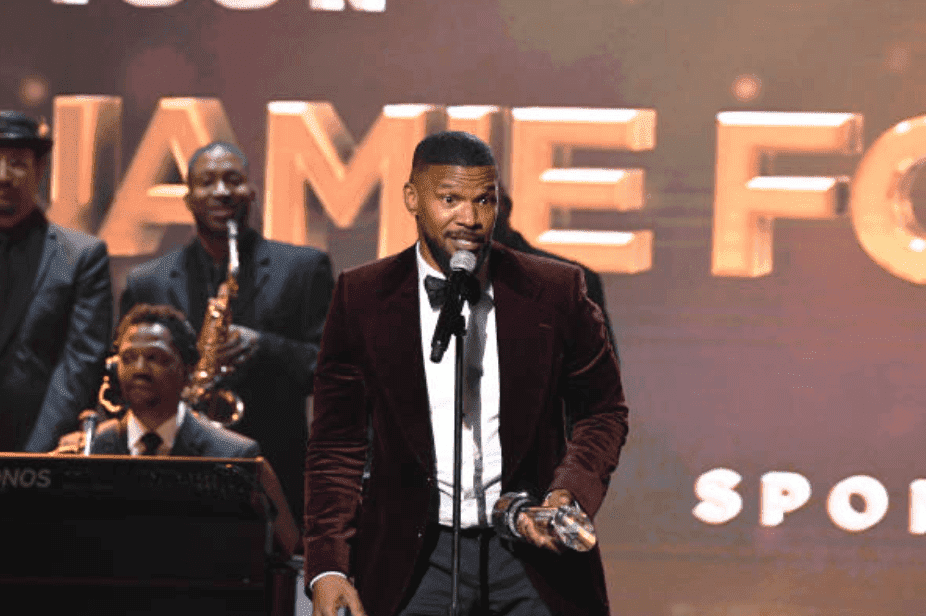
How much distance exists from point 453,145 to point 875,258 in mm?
4009

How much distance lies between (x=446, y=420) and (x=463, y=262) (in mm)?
338

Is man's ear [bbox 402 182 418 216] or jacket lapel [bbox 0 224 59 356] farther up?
man's ear [bbox 402 182 418 216]

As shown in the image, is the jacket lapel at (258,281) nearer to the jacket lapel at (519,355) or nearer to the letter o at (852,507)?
the letter o at (852,507)

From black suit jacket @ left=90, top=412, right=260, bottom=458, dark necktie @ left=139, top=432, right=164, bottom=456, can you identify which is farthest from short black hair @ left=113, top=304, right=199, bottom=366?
dark necktie @ left=139, top=432, right=164, bottom=456

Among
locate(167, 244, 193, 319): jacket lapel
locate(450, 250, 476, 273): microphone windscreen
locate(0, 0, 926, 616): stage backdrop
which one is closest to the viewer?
locate(450, 250, 476, 273): microphone windscreen

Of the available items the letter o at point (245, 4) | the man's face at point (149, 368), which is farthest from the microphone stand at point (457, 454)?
the letter o at point (245, 4)

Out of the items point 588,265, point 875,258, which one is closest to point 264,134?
point 588,265

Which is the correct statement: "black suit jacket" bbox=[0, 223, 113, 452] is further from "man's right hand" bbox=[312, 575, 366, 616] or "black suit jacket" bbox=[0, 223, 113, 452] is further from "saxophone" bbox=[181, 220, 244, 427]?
"man's right hand" bbox=[312, 575, 366, 616]

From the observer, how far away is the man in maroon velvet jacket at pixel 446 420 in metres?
2.85

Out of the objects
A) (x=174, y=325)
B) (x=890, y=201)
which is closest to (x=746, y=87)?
(x=890, y=201)

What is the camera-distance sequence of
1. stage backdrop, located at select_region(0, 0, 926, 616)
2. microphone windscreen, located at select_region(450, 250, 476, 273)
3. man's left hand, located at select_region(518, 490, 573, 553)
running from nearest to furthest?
1. man's left hand, located at select_region(518, 490, 573, 553)
2. microphone windscreen, located at select_region(450, 250, 476, 273)
3. stage backdrop, located at select_region(0, 0, 926, 616)

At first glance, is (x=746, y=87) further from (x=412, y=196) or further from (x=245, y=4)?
(x=412, y=196)

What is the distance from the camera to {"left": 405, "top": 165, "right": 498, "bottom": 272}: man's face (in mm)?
2863

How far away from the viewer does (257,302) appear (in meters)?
6.12
